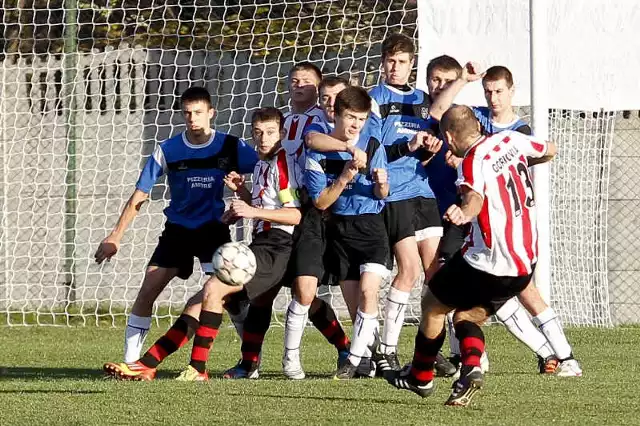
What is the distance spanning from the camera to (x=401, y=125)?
852cm

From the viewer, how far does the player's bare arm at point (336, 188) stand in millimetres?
7562

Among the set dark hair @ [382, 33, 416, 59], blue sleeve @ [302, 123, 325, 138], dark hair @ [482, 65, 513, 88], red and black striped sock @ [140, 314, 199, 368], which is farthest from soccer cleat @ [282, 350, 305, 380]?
dark hair @ [482, 65, 513, 88]

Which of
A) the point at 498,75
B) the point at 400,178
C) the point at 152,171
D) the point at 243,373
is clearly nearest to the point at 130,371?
the point at 243,373

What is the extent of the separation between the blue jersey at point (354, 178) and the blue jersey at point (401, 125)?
243 millimetres

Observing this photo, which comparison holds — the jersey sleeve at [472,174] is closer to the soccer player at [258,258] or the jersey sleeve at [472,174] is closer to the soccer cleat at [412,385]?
the soccer cleat at [412,385]

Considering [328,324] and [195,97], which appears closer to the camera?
[195,97]

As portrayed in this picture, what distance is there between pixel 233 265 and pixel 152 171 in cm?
131

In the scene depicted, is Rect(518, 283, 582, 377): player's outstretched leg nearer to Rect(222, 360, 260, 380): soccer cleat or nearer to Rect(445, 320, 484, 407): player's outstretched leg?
Rect(445, 320, 484, 407): player's outstretched leg

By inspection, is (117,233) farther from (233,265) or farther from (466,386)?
(466,386)

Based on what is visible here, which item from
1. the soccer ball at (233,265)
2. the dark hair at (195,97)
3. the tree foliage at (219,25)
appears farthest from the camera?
the tree foliage at (219,25)

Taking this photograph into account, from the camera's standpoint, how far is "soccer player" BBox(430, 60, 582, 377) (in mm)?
8234

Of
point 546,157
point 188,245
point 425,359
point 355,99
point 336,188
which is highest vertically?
point 355,99

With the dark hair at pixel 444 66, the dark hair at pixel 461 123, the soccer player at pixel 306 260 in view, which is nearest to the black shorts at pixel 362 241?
the soccer player at pixel 306 260

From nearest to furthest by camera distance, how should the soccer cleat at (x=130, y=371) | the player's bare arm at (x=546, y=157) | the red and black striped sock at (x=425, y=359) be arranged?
the red and black striped sock at (x=425, y=359) < the player's bare arm at (x=546, y=157) < the soccer cleat at (x=130, y=371)
